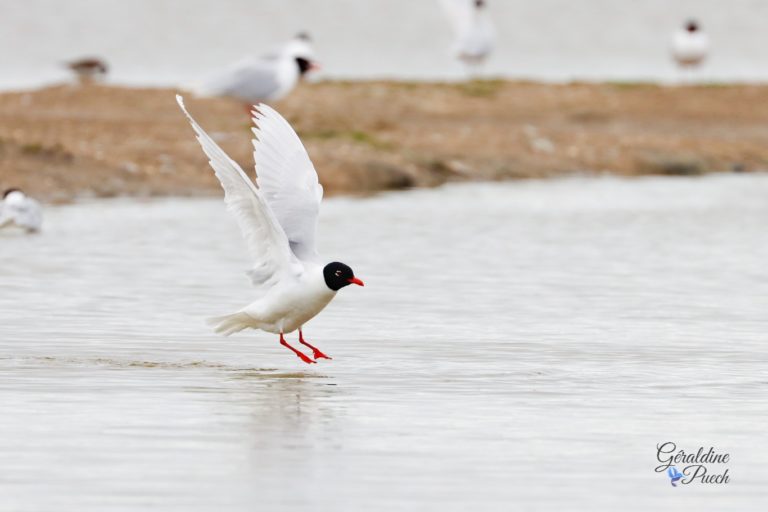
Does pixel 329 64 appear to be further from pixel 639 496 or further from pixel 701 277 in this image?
pixel 639 496

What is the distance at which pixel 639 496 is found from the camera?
7.00 meters

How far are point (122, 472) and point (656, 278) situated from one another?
875cm

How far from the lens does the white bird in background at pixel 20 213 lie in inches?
690

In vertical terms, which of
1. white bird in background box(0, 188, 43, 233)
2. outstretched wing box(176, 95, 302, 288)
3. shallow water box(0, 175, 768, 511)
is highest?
outstretched wing box(176, 95, 302, 288)

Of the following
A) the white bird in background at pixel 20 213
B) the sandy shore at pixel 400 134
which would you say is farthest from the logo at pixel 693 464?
the sandy shore at pixel 400 134

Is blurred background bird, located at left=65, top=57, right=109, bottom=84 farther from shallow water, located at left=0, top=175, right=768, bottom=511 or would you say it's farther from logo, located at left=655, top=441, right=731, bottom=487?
logo, located at left=655, top=441, right=731, bottom=487

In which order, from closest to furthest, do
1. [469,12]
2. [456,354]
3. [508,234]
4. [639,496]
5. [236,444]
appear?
1. [639,496]
2. [236,444]
3. [456,354]
4. [508,234]
5. [469,12]

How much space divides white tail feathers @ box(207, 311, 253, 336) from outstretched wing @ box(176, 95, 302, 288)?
202 mm

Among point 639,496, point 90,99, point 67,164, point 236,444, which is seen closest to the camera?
point 639,496

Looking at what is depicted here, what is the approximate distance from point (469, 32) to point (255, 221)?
1081 inches

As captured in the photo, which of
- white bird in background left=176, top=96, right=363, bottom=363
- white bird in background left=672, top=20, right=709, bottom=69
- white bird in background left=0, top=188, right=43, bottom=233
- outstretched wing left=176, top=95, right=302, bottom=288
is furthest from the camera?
white bird in background left=672, top=20, right=709, bottom=69

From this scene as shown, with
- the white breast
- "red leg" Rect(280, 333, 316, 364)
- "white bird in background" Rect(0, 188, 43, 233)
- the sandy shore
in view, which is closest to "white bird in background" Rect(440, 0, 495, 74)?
the sandy shore

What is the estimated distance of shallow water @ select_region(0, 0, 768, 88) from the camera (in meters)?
42.5

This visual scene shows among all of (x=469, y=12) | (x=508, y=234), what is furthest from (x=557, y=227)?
(x=469, y=12)
